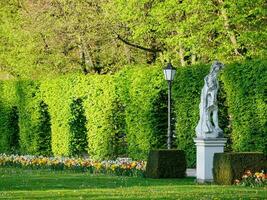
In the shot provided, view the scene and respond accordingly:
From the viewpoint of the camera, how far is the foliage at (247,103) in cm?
2681

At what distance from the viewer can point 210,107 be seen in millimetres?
23859

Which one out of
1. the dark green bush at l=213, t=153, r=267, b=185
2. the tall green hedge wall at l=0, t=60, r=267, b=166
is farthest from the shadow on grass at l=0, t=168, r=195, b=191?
the tall green hedge wall at l=0, t=60, r=267, b=166

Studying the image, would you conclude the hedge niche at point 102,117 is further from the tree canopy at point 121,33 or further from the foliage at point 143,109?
the tree canopy at point 121,33

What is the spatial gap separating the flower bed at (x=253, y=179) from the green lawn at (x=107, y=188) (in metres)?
0.47

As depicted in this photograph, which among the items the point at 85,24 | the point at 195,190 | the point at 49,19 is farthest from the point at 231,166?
the point at 49,19

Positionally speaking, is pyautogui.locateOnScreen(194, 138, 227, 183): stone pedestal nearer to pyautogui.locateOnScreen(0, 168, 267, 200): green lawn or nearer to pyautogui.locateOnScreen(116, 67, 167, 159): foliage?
pyautogui.locateOnScreen(0, 168, 267, 200): green lawn

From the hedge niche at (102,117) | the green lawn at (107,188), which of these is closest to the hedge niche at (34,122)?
the hedge niche at (102,117)

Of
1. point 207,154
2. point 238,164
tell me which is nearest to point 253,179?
point 238,164

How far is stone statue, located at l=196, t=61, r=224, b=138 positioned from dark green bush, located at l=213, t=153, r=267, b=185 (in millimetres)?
1614

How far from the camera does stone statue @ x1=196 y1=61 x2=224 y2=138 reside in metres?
23.6

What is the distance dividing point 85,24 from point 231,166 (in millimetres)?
20259

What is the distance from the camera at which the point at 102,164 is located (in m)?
28.8

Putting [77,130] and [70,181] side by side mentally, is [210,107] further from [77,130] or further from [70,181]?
[77,130]

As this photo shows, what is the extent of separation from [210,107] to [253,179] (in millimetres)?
3028
